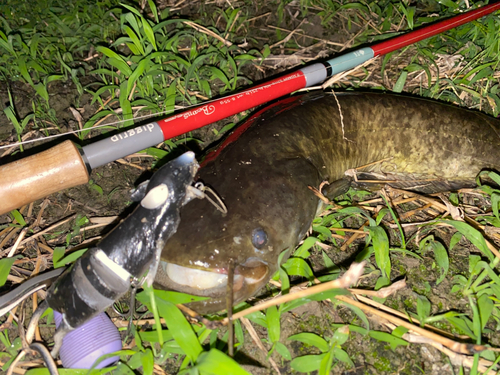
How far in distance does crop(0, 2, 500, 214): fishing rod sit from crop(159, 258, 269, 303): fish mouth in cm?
70

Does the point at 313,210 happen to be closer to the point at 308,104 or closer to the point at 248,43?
the point at 308,104

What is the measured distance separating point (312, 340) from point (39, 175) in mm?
1694

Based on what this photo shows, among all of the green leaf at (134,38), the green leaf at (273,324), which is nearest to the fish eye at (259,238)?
the green leaf at (273,324)

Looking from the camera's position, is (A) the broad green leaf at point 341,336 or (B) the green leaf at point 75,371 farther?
(A) the broad green leaf at point 341,336

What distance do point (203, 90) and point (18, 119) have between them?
5.22 feet

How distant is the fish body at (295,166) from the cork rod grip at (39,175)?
638 mm

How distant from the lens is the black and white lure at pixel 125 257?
5.83ft

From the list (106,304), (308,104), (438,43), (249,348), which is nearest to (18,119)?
(106,304)

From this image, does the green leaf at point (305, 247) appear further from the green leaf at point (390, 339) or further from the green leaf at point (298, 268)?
the green leaf at point (390, 339)

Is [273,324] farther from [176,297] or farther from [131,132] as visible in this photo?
[131,132]

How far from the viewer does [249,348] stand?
211 centimetres

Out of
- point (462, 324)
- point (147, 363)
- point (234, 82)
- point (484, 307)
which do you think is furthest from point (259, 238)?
point (234, 82)

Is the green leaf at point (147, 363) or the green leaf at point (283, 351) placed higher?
the green leaf at point (147, 363)

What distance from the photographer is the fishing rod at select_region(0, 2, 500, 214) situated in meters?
1.92
